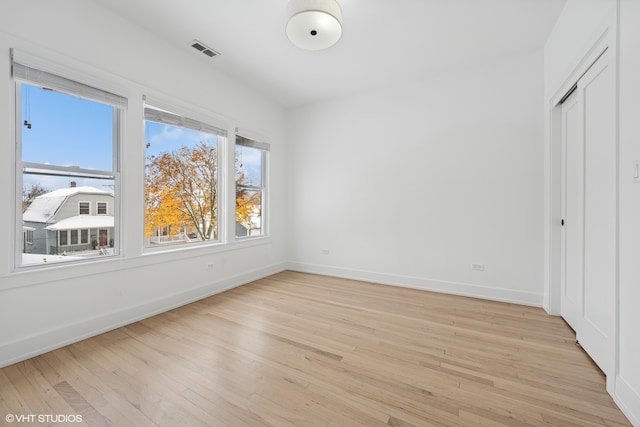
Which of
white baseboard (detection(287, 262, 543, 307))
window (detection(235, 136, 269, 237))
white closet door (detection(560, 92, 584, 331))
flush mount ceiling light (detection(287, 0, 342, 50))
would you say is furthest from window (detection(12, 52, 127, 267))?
white closet door (detection(560, 92, 584, 331))

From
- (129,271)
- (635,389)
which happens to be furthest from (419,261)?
(129,271)

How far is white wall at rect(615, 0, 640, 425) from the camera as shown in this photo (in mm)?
1409

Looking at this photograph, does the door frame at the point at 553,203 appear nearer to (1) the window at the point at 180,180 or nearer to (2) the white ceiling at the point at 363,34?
(2) the white ceiling at the point at 363,34

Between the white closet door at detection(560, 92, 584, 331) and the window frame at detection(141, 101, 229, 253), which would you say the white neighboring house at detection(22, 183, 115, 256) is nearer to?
the window frame at detection(141, 101, 229, 253)

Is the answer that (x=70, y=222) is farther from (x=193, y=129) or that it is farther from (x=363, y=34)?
(x=363, y=34)

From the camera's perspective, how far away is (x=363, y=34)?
2.82 metres

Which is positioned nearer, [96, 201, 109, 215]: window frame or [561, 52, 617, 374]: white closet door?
[561, 52, 617, 374]: white closet door

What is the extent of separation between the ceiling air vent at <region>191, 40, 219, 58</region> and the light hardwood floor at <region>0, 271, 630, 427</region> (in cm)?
316

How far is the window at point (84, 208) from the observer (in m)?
2.40

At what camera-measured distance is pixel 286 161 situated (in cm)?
506

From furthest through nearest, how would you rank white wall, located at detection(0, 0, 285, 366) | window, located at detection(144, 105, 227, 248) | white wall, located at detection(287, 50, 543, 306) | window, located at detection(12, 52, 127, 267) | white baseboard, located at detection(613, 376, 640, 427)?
white wall, located at detection(287, 50, 543, 306), window, located at detection(144, 105, 227, 248), window, located at detection(12, 52, 127, 267), white wall, located at detection(0, 0, 285, 366), white baseboard, located at detection(613, 376, 640, 427)

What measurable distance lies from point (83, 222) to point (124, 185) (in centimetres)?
49

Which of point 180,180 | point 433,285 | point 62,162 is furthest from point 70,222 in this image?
point 433,285

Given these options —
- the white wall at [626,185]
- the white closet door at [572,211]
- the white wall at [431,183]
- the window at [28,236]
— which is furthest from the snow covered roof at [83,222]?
the white closet door at [572,211]
